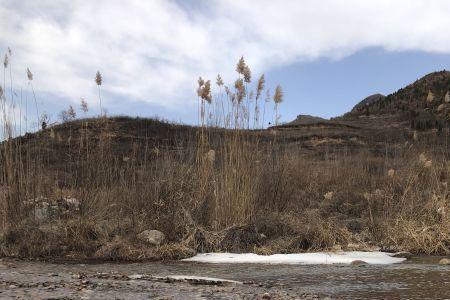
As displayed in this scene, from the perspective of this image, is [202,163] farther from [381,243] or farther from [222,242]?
[381,243]

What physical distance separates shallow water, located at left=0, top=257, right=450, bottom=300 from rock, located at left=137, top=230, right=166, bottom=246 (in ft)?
2.22

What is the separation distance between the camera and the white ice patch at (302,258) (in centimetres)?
598

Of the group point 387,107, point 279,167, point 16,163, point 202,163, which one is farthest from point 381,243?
point 387,107

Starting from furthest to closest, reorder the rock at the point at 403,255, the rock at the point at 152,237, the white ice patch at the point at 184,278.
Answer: the rock at the point at 152,237
the rock at the point at 403,255
the white ice patch at the point at 184,278

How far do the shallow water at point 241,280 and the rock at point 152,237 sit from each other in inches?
26.7

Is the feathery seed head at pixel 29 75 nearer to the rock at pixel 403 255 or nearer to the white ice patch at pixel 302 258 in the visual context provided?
the white ice patch at pixel 302 258

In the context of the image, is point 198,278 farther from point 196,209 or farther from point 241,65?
point 241,65

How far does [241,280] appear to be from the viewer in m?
4.72

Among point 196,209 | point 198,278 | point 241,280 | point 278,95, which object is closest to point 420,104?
point 278,95

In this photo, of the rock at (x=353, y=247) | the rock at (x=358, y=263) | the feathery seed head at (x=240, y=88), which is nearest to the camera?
the rock at (x=358, y=263)

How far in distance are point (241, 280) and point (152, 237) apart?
2276mm

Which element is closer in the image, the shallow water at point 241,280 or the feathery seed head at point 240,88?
the shallow water at point 241,280

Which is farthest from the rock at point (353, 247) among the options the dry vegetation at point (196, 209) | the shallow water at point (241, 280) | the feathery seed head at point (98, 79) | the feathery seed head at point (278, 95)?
the feathery seed head at point (98, 79)

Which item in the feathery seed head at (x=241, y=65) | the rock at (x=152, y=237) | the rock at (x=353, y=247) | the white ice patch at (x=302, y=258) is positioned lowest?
the white ice patch at (x=302, y=258)
